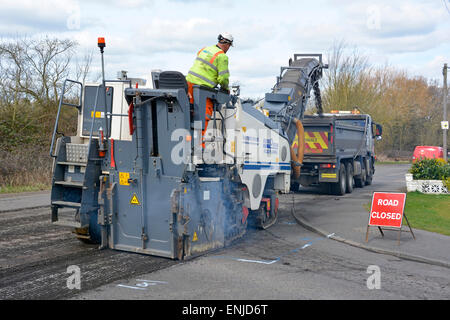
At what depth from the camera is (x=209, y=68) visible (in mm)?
8008

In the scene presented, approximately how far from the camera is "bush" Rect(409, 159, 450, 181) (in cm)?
1627

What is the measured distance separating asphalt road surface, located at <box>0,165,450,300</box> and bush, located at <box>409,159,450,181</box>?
28.8ft

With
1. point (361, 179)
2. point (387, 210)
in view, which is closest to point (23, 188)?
point (387, 210)

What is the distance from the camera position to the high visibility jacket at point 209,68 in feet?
26.2

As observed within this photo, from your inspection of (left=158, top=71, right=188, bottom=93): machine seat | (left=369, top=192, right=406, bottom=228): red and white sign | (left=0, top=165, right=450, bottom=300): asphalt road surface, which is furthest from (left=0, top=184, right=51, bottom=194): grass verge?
(left=369, top=192, right=406, bottom=228): red and white sign

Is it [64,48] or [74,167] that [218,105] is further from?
[64,48]

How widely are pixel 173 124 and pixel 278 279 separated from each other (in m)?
2.66

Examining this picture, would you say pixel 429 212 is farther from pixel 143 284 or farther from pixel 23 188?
pixel 23 188

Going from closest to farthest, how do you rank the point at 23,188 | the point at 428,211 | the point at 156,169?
the point at 156,169, the point at 428,211, the point at 23,188

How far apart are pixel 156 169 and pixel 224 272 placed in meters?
1.82

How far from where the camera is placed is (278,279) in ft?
21.0

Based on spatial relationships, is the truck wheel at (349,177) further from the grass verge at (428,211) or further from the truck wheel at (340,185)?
the grass verge at (428,211)

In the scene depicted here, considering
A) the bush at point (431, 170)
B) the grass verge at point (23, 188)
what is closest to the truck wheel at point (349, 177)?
the bush at point (431, 170)

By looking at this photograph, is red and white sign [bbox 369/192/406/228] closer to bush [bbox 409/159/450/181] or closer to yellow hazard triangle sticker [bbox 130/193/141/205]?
yellow hazard triangle sticker [bbox 130/193/141/205]
